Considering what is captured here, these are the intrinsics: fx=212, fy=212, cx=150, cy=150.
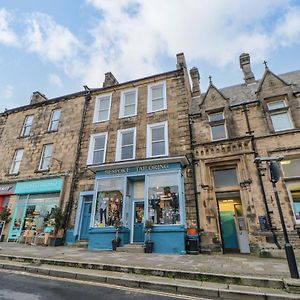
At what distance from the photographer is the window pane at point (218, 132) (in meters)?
12.8

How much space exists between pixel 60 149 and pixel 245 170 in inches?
505

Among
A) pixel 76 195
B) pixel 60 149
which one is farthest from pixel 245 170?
pixel 60 149

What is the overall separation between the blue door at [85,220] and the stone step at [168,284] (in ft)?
20.2

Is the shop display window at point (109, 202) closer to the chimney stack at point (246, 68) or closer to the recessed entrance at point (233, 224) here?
the recessed entrance at point (233, 224)

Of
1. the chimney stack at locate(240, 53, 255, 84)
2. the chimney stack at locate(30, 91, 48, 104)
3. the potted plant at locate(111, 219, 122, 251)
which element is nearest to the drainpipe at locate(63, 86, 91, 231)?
the potted plant at locate(111, 219, 122, 251)

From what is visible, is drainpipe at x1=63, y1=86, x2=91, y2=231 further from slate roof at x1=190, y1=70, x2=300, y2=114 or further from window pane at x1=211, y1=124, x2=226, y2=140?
window pane at x1=211, y1=124, x2=226, y2=140

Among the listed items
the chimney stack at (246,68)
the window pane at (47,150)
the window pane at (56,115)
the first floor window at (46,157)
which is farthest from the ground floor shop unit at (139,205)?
the chimney stack at (246,68)

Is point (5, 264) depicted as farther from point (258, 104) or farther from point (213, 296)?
point (258, 104)

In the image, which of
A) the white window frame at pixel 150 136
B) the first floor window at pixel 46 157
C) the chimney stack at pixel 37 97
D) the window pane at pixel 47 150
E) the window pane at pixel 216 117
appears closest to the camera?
the white window frame at pixel 150 136

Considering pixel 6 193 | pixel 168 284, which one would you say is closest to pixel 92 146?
pixel 6 193

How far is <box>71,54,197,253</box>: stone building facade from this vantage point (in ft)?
37.0

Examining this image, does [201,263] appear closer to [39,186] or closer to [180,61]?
[39,186]

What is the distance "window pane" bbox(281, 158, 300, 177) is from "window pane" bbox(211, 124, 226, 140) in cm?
346

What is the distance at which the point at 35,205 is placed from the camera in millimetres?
14836
